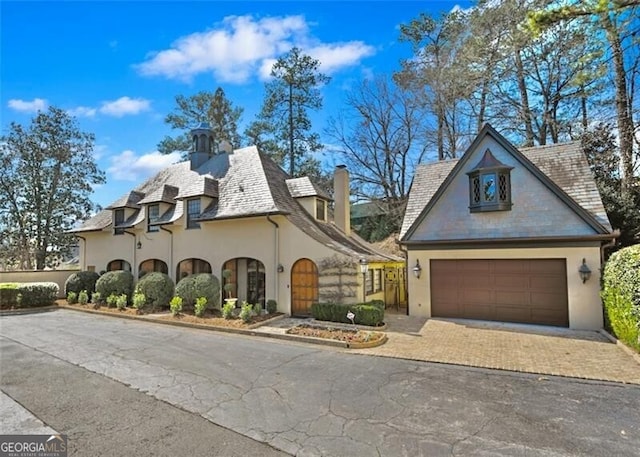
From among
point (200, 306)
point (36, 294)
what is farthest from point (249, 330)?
point (36, 294)

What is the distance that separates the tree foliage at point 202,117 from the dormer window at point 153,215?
12512 mm

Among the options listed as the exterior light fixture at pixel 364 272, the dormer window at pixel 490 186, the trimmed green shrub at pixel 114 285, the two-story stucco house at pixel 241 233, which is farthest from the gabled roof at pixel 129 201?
the dormer window at pixel 490 186

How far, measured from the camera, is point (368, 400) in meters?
5.40

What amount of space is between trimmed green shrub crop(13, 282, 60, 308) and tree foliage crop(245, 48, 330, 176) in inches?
678

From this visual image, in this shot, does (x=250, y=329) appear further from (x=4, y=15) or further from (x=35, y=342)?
(x=4, y=15)

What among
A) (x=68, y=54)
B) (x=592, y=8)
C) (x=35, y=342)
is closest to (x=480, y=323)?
(x=592, y=8)

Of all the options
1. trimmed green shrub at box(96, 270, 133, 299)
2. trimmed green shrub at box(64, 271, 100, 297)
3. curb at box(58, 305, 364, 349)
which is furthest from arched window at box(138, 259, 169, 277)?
curb at box(58, 305, 364, 349)

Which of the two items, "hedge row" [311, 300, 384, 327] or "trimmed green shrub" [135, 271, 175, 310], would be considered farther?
"trimmed green shrub" [135, 271, 175, 310]

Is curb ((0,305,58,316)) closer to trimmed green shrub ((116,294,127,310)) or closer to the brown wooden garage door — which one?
trimmed green shrub ((116,294,127,310))

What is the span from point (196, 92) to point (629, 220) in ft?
101

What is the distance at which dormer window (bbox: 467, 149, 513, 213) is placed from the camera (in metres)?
11.9

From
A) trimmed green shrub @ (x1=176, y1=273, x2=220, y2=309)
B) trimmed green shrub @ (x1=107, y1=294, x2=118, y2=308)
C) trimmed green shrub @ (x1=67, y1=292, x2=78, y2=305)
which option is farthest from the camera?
trimmed green shrub @ (x1=67, y1=292, x2=78, y2=305)

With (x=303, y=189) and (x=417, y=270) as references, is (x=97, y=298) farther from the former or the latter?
(x=417, y=270)

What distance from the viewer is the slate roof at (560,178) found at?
1118 centimetres
